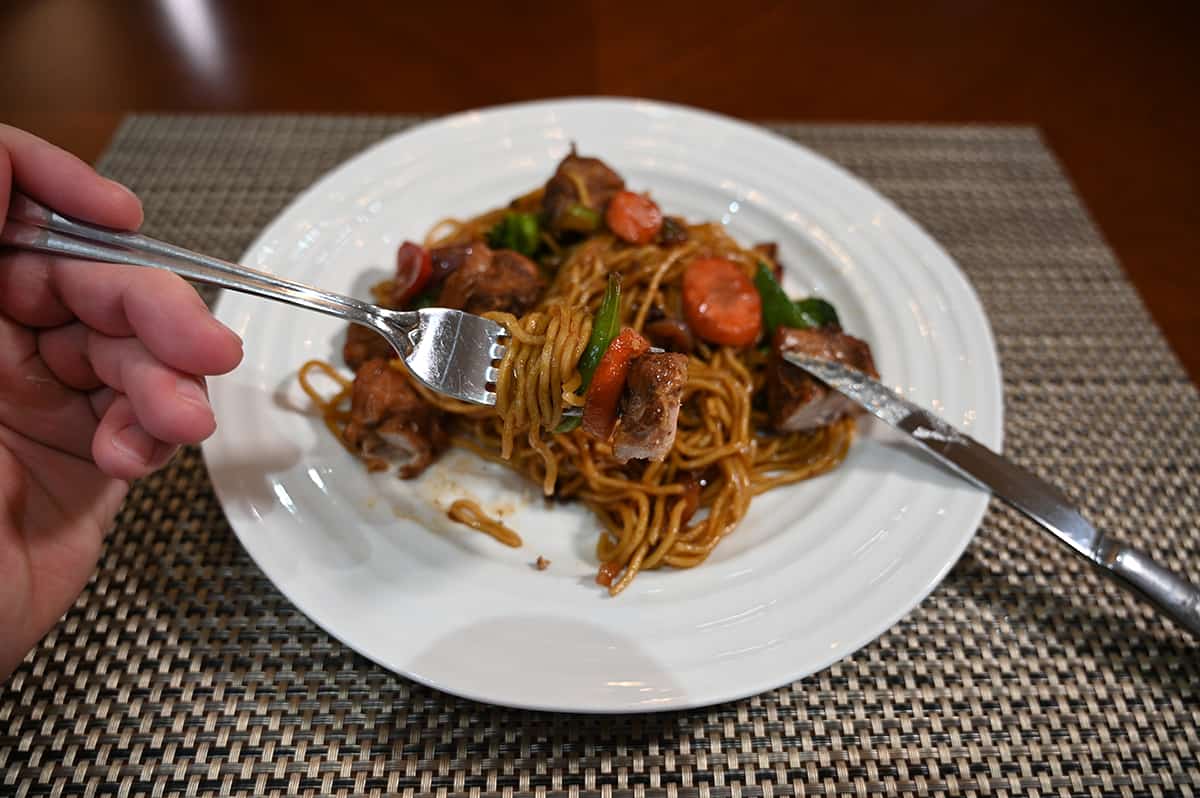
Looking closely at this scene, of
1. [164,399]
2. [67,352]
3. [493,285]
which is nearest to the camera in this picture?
[164,399]

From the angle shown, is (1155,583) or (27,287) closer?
(27,287)

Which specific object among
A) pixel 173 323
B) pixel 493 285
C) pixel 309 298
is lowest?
pixel 493 285

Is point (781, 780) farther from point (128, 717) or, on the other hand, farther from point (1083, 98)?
point (1083, 98)

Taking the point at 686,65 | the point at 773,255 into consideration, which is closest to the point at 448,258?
the point at 773,255

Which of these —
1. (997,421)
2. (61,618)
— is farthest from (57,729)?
(997,421)

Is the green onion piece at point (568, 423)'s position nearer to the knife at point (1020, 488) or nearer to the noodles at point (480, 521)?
the noodles at point (480, 521)

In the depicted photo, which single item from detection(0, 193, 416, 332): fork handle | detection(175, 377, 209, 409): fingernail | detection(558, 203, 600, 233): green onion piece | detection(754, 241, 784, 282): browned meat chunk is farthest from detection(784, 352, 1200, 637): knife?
detection(175, 377, 209, 409): fingernail

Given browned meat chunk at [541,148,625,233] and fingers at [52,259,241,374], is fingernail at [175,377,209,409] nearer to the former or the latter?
fingers at [52,259,241,374]

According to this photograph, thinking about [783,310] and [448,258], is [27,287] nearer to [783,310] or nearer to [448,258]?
[448,258]
